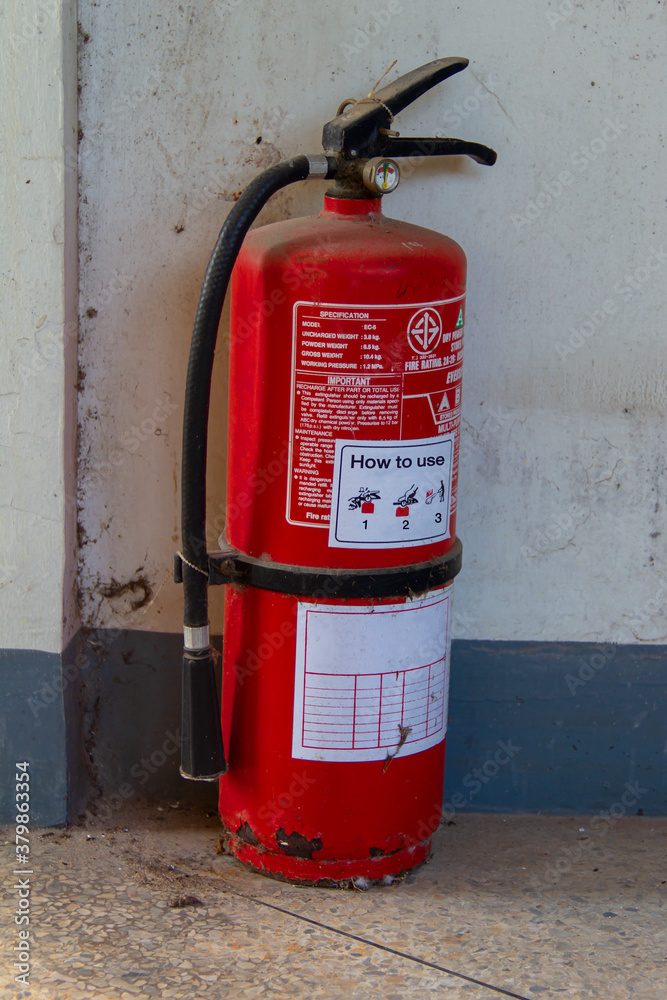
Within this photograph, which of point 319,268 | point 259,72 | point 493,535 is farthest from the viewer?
point 493,535

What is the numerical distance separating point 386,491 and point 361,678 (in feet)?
0.95

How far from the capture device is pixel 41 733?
1.70 m

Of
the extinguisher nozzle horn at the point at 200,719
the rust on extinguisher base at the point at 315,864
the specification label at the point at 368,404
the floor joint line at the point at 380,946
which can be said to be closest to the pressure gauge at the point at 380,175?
the specification label at the point at 368,404

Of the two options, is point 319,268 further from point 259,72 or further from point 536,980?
point 536,980

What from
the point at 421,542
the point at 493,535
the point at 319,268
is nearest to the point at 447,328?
the point at 319,268

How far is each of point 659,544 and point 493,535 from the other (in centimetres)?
Result: 30

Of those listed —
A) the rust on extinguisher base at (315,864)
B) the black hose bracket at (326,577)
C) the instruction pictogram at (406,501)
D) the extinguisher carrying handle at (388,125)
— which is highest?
the extinguisher carrying handle at (388,125)

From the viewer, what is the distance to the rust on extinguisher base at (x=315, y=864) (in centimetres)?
158

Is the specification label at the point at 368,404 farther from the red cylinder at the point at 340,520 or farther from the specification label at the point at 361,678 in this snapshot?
the specification label at the point at 361,678

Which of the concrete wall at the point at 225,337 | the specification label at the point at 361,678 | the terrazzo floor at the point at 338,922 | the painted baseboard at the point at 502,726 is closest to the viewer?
the terrazzo floor at the point at 338,922

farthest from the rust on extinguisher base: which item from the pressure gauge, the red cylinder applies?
the pressure gauge

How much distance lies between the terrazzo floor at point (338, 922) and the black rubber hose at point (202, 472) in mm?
224

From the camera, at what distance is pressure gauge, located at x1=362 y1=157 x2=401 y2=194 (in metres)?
1.43

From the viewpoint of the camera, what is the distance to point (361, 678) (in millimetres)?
1514
